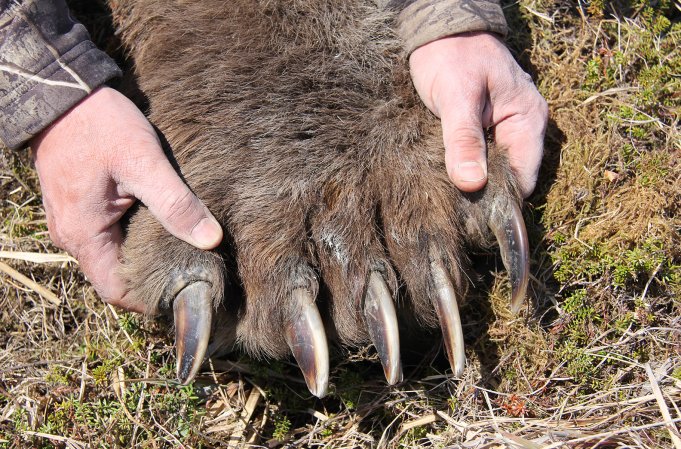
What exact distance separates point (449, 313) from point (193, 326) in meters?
0.80

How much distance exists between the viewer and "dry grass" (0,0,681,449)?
8.23 feet

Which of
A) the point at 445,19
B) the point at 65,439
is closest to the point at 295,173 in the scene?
the point at 445,19

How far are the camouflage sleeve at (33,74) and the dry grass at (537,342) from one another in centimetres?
90

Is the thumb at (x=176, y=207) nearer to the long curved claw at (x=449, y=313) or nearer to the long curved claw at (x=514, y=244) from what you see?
the long curved claw at (x=449, y=313)

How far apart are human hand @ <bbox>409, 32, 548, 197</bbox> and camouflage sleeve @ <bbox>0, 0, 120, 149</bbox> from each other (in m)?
1.17

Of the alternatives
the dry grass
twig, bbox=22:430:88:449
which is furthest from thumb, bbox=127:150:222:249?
twig, bbox=22:430:88:449

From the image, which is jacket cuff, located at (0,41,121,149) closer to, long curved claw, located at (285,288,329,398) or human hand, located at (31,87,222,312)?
human hand, located at (31,87,222,312)

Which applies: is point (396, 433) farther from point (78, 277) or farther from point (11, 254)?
point (11, 254)

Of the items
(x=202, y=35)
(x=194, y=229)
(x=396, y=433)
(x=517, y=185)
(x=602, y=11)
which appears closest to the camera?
(x=194, y=229)

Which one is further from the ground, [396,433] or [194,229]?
[194,229]

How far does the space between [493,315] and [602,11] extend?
1.45m

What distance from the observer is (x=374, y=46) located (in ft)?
7.97

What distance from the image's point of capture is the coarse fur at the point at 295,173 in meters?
2.12

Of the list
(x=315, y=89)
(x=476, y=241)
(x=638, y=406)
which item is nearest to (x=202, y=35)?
(x=315, y=89)
